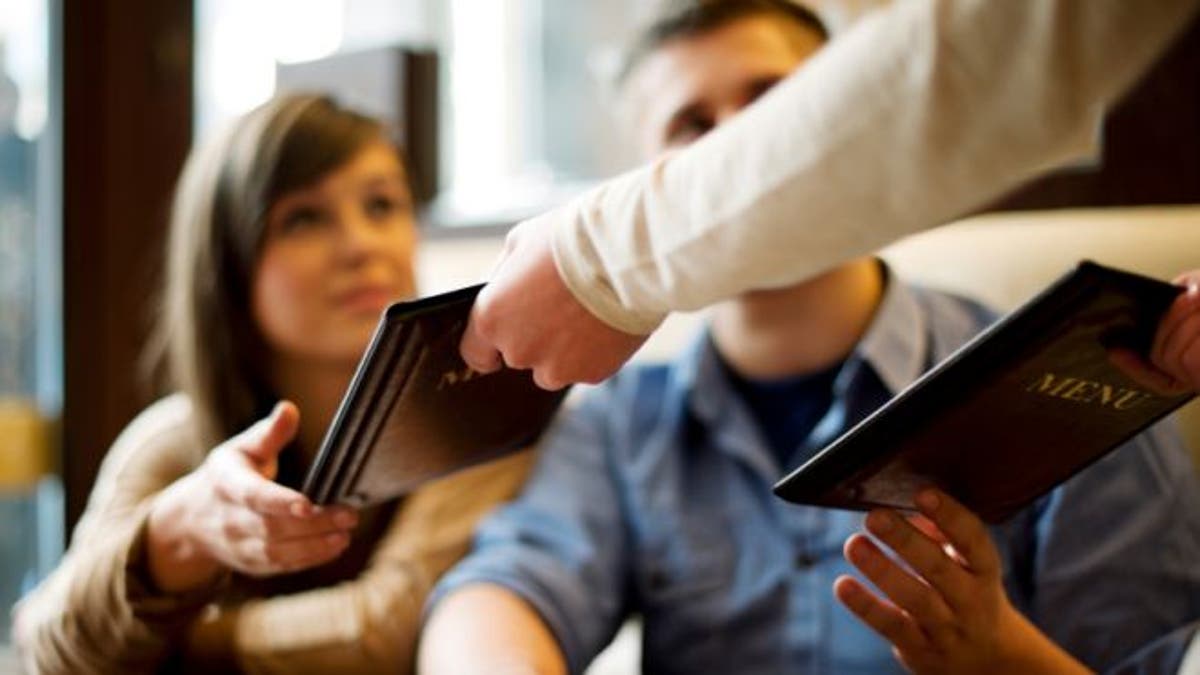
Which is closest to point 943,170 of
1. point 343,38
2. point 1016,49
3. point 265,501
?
point 1016,49

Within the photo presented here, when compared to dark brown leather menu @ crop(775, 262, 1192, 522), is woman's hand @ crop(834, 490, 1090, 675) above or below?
below

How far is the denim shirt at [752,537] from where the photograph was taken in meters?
0.98

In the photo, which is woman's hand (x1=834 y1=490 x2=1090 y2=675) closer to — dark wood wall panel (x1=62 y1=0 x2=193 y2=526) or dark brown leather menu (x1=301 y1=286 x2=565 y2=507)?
dark brown leather menu (x1=301 y1=286 x2=565 y2=507)

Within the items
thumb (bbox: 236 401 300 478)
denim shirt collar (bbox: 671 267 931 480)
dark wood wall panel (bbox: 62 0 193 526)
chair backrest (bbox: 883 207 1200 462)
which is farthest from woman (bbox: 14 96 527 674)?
dark wood wall panel (bbox: 62 0 193 526)

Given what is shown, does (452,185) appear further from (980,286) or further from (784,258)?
(784,258)

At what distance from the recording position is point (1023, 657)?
816mm

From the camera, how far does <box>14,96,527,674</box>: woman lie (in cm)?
98

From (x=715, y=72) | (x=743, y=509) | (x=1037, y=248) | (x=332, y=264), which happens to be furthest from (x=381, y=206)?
(x=1037, y=248)

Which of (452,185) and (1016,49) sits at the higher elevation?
(1016,49)

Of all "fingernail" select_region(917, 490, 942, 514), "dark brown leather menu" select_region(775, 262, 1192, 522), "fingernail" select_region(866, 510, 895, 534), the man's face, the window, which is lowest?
the window

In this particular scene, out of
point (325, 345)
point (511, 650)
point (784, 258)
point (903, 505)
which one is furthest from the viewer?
point (325, 345)

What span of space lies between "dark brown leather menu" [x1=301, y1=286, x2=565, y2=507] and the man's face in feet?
1.19

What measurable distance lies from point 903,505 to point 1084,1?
35 cm

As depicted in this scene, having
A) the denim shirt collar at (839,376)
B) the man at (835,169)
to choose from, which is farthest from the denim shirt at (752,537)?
the man at (835,169)
